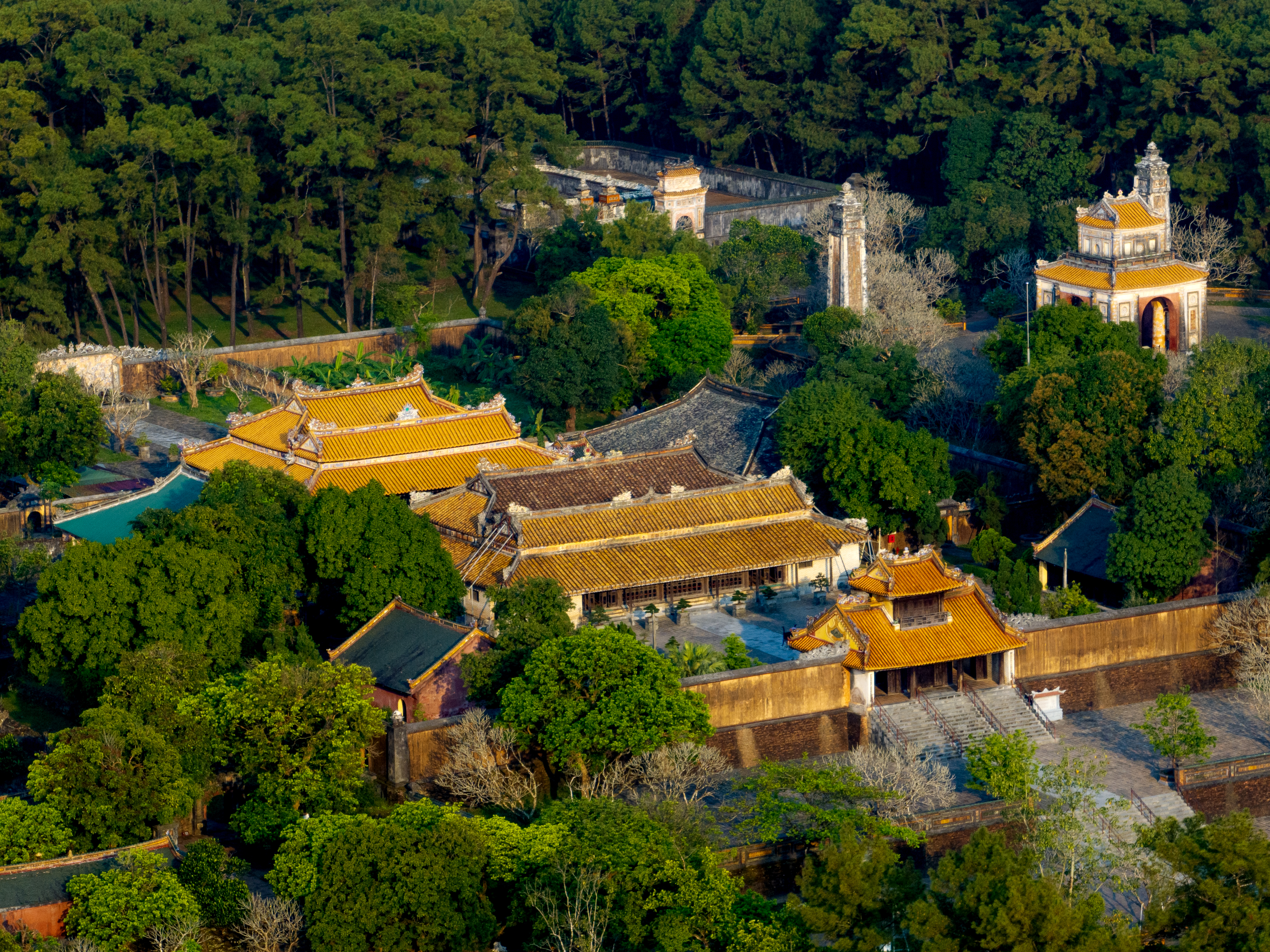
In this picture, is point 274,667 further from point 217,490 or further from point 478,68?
point 478,68

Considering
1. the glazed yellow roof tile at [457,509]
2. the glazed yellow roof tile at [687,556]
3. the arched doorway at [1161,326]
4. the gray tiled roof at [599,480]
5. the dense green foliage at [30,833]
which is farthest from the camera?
the arched doorway at [1161,326]

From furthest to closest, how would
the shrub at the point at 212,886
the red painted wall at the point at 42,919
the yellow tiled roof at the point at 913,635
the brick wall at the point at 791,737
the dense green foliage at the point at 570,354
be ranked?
the dense green foliage at the point at 570,354, the yellow tiled roof at the point at 913,635, the brick wall at the point at 791,737, the shrub at the point at 212,886, the red painted wall at the point at 42,919

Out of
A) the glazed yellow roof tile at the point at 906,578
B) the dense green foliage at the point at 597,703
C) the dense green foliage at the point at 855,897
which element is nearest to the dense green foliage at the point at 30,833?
the dense green foliage at the point at 597,703

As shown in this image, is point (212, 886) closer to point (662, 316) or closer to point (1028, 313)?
point (1028, 313)

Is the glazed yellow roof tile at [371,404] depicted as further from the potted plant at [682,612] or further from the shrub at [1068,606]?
the shrub at [1068,606]

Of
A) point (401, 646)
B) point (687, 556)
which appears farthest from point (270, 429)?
point (401, 646)
